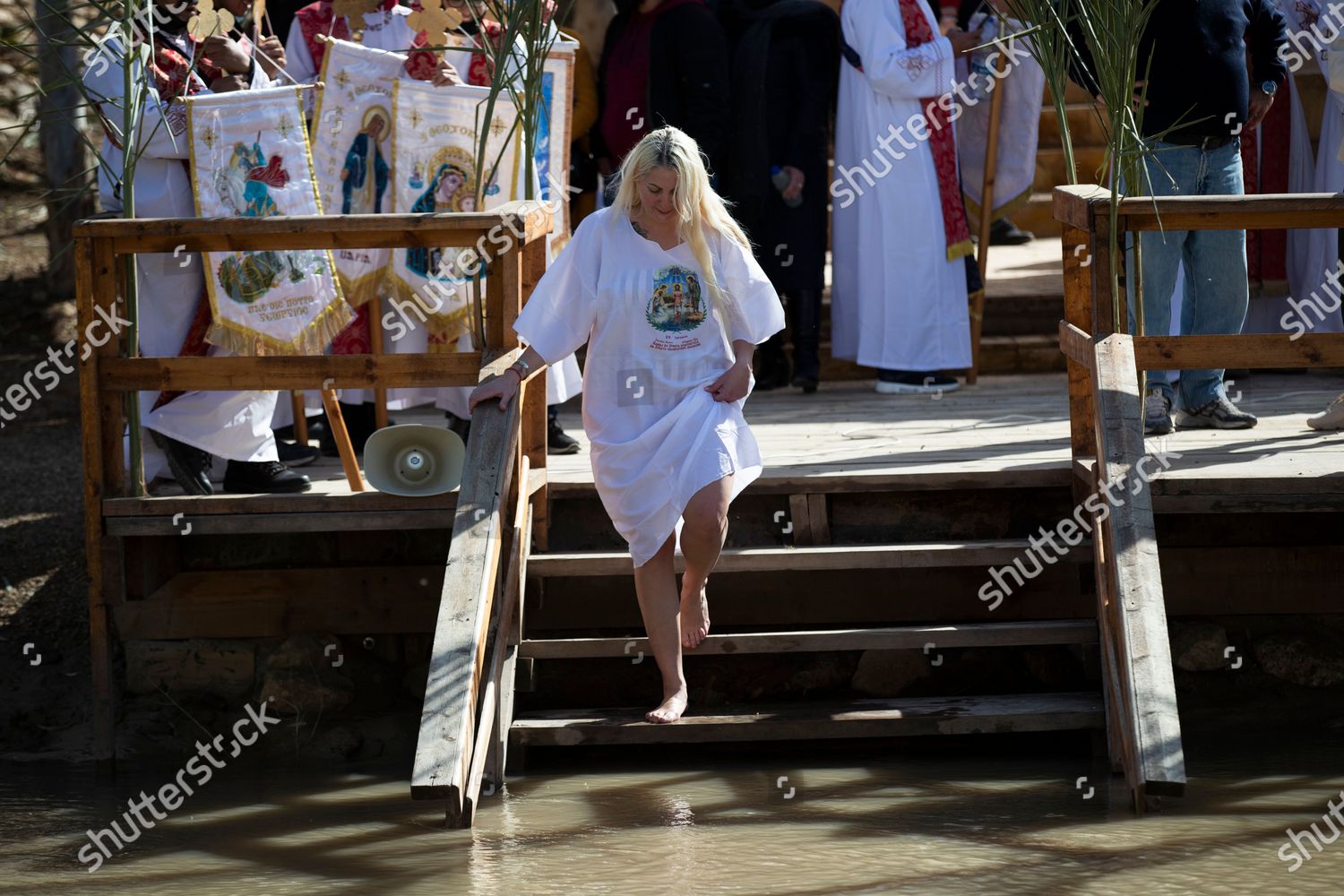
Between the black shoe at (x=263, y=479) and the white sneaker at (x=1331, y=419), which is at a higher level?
the white sneaker at (x=1331, y=419)

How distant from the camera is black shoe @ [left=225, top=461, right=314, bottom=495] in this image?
235 inches

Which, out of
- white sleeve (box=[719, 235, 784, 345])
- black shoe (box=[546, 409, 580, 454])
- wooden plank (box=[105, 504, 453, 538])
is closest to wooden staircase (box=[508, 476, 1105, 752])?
wooden plank (box=[105, 504, 453, 538])

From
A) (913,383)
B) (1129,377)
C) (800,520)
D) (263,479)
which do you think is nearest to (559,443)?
(263,479)

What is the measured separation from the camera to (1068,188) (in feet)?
17.5

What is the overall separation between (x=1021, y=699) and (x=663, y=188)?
182 cm

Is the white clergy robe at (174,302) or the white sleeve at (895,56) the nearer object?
the white clergy robe at (174,302)

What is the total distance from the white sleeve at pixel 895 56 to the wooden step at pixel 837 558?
305 cm

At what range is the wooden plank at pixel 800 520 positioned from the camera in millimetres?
5480

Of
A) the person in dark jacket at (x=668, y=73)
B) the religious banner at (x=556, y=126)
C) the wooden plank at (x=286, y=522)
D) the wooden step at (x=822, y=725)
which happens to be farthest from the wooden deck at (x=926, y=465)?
the person in dark jacket at (x=668, y=73)

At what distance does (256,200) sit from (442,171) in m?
0.73

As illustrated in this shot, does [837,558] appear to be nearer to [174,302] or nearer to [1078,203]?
[1078,203]

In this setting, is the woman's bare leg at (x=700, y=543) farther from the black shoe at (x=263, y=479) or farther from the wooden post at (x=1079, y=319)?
the black shoe at (x=263, y=479)

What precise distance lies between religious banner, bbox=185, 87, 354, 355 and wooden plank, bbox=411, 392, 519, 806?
3.76 feet

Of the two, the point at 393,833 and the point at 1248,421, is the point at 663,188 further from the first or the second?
the point at 1248,421
